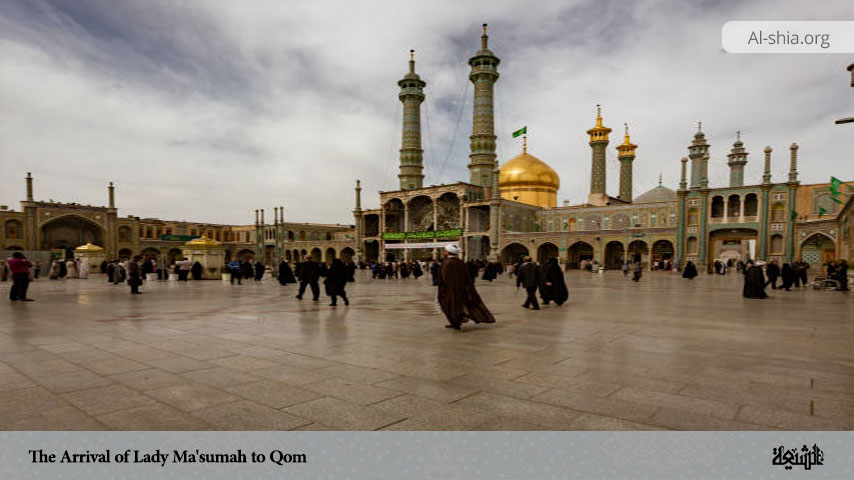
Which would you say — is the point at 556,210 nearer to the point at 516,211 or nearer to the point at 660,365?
the point at 516,211

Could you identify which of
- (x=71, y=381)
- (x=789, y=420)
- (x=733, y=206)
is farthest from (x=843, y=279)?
(x=733, y=206)

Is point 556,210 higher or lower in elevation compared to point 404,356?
higher

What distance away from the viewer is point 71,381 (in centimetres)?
335

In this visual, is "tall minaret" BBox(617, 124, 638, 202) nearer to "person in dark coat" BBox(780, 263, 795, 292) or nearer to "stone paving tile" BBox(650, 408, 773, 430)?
"person in dark coat" BBox(780, 263, 795, 292)

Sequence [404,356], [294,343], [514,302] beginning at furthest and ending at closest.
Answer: [514,302], [294,343], [404,356]

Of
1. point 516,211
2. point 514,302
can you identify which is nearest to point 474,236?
point 516,211

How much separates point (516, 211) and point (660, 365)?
123ft

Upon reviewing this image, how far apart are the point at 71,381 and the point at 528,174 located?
45.9m

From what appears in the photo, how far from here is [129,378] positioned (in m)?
3.45

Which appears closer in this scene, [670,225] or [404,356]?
[404,356]

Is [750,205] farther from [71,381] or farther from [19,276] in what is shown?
[19,276]

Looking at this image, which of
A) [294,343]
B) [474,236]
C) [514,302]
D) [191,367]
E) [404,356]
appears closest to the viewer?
[191,367]

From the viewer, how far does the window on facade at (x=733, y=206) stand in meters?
29.6

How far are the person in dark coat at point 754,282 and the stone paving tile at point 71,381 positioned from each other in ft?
41.4
